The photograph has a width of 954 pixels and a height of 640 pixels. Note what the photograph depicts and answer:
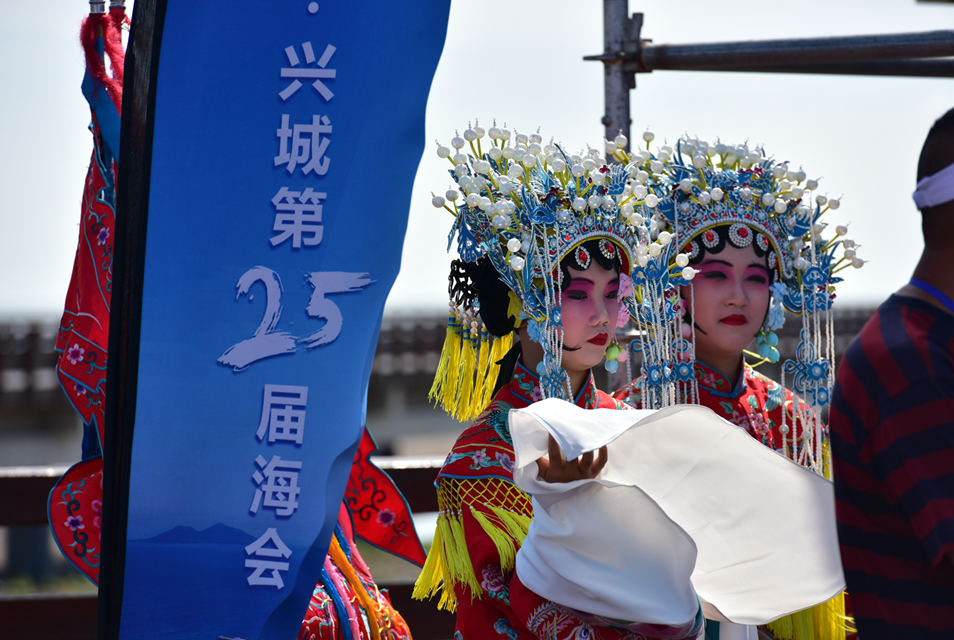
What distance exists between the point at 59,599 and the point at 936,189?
3.20 m

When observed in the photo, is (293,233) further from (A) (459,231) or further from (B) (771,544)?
(B) (771,544)

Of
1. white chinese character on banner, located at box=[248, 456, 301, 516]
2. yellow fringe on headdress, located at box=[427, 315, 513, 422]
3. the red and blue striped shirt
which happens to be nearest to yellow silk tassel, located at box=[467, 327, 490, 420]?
yellow fringe on headdress, located at box=[427, 315, 513, 422]

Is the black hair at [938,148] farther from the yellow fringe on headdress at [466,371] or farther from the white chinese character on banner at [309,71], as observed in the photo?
the yellow fringe on headdress at [466,371]

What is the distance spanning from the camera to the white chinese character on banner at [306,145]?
6.60 feet

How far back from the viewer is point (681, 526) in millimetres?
1823

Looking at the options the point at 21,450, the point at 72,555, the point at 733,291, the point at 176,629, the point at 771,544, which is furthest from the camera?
the point at 21,450

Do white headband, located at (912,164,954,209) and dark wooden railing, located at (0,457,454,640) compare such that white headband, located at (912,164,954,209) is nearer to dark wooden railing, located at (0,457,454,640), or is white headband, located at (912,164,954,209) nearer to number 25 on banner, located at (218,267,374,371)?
number 25 on banner, located at (218,267,374,371)

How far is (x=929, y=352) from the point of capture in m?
1.18

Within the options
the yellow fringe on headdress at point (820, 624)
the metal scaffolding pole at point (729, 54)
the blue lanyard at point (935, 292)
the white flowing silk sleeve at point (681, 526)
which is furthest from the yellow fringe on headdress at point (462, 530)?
the metal scaffolding pole at point (729, 54)

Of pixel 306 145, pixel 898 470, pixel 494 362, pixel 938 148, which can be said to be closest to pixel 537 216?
pixel 494 362

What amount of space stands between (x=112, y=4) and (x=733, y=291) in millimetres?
1730

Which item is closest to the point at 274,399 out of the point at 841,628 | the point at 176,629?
the point at 176,629

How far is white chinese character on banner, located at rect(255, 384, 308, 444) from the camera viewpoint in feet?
6.52

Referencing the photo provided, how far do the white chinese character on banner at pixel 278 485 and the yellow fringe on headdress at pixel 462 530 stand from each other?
41 centimetres
